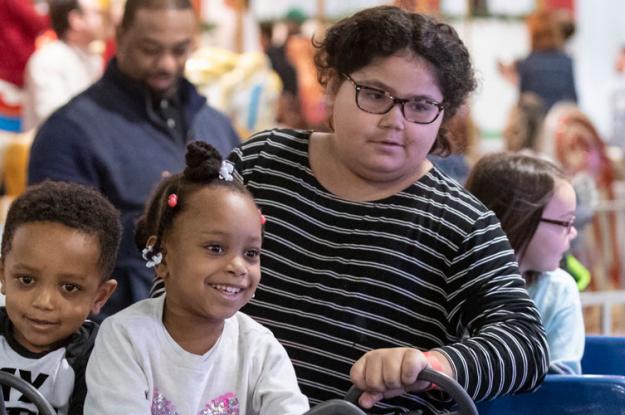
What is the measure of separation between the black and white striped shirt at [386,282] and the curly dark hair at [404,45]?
0.61 feet

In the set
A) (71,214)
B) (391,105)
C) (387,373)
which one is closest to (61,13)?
(71,214)

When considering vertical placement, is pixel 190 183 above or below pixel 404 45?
below

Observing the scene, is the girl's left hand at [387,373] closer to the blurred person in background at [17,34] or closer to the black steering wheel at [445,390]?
the black steering wheel at [445,390]

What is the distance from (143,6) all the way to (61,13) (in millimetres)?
2476

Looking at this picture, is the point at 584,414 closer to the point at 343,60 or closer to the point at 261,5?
the point at 343,60

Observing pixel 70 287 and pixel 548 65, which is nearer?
pixel 70 287

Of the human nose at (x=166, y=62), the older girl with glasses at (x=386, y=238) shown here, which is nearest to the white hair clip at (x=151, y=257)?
the older girl with glasses at (x=386, y=238)

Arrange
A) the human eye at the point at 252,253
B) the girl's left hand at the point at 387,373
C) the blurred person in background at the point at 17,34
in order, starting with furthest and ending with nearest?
the blurred person in background at the point at 17,34
the human eye at the point at 252,253
the girl's left hand at the point at 387,373

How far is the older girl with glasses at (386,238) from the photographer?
233 cm

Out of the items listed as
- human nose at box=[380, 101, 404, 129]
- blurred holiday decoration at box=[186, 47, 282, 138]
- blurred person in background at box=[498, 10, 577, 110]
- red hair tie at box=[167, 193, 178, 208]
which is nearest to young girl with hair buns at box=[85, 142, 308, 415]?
red hair tie at box=[167, 193, 178, 208]

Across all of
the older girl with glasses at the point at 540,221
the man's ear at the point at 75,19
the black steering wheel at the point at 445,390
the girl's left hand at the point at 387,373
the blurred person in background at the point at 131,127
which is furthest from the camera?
the man's ear at the point at 75,19

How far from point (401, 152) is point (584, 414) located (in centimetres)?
63

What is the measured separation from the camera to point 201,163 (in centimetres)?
214

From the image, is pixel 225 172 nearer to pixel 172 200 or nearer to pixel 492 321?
pixel 172 200
